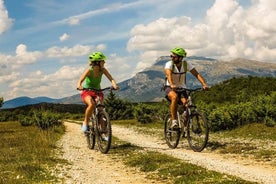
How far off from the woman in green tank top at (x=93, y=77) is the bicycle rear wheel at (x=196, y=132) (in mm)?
3116

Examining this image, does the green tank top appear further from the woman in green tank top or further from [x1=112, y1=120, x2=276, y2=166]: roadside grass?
[x1=112, y1=120, x2=276, y2=166]: roadside grass

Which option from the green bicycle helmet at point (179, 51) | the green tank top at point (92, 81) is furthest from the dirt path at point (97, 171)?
the green bicycle helmet at point (179, 51)

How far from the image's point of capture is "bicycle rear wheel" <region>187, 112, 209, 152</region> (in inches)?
514

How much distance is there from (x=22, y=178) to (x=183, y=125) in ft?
20.9

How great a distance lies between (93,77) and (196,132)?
4337 mm

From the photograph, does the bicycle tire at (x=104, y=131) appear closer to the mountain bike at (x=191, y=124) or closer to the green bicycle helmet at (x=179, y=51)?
the mountain bike at (x=191, y=124)

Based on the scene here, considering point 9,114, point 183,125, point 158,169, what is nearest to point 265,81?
point 183,125

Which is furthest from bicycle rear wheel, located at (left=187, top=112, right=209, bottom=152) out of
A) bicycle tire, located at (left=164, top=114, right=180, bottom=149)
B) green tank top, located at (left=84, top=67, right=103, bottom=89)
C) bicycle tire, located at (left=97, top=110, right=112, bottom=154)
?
green tank top, located at (left=84, top=67, right=103, bottom=89)

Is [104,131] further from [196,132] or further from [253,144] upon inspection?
[253,144]

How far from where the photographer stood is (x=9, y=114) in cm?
12219

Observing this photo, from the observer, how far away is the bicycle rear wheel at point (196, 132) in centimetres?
→ 1306

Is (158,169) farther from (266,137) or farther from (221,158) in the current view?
(266,137)

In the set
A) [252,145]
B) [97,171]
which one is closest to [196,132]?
[252,145]

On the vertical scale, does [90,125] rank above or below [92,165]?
above
